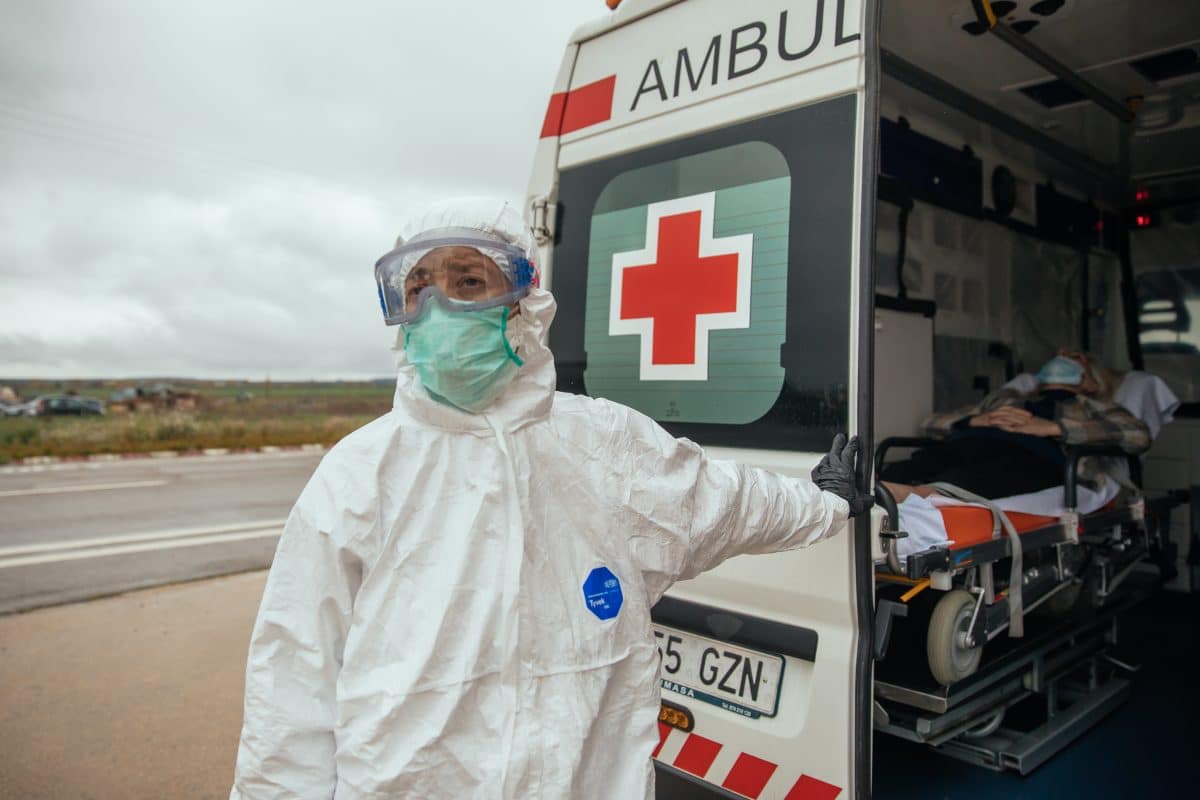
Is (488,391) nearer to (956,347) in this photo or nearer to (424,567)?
(424,567)

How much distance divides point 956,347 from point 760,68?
8.48 ft

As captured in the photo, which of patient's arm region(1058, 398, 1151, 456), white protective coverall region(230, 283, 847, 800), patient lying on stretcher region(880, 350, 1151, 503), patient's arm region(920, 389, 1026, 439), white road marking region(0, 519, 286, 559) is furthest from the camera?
white road marking region(0, 519, 286, 559)

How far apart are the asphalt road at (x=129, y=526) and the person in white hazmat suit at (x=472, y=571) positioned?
5679 millimetres

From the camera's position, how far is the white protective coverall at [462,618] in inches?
50.8

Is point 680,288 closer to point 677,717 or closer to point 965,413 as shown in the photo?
point 677,717

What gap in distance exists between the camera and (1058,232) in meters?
4.85

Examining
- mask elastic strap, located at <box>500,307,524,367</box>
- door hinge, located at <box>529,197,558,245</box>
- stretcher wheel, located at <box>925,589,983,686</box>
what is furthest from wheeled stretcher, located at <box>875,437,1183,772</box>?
door hinge, located at <box>529,197,558,245</box>

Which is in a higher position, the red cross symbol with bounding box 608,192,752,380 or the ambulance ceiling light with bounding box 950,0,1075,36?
the ambulance ceiling light with bounding box 950,0,1075,36

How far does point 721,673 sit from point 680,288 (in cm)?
99

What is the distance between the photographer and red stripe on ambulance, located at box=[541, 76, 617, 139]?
2514 millimetres

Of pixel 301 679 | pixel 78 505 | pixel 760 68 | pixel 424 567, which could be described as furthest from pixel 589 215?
pixel 78 505

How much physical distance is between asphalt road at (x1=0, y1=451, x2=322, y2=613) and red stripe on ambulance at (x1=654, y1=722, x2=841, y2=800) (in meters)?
5.44

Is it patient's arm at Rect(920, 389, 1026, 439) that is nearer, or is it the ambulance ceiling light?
the ambulance ceiling light

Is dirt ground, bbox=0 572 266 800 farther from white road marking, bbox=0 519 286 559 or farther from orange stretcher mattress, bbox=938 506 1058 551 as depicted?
orange stretcher mattress, bbox=938 506 1058 551
